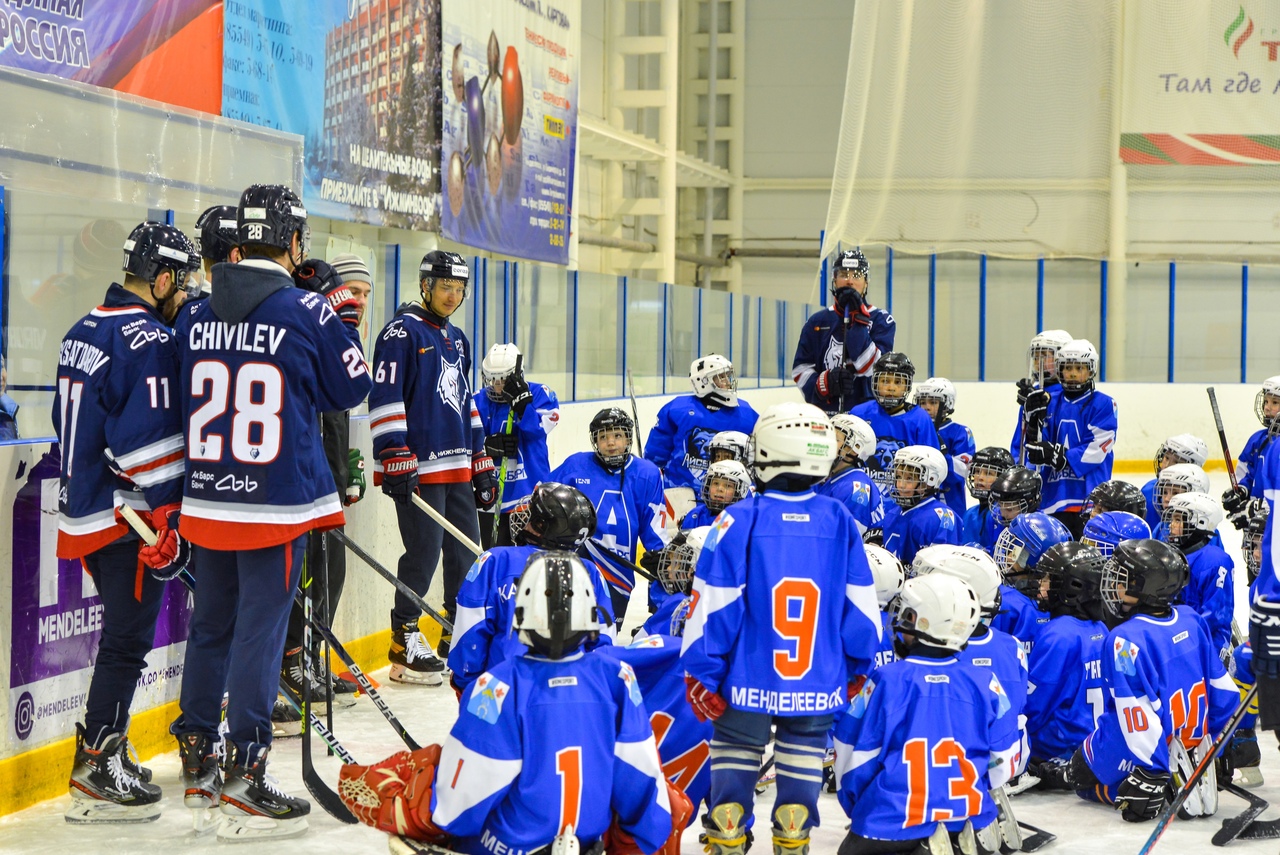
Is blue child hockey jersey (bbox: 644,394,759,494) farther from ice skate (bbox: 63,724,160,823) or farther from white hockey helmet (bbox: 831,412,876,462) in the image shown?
ice skate (bbox: 63,724,160,823)

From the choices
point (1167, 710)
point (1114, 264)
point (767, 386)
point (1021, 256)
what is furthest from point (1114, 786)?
point (1114, 264)

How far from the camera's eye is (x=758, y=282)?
18656mm

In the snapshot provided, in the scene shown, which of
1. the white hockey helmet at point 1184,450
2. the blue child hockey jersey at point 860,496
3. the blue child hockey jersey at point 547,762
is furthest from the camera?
the white hockey helmet at point 1184,450

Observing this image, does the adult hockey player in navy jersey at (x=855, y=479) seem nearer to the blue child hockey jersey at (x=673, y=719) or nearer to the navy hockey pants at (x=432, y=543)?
the navy hockey pants at (x=432, y=543)

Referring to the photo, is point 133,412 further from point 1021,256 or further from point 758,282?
point 758,282

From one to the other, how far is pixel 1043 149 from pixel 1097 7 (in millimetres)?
1448

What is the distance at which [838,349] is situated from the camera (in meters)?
6.67

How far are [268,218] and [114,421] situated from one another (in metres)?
0.63

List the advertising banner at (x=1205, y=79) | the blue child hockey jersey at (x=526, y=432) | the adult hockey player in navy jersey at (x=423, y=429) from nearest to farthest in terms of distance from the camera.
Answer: the adult hockey player in navy jersey at (x=423, y=429) → the blue child hockey jersey at (x=526, y=432) → the advertising banner at (x=1205, y=79)

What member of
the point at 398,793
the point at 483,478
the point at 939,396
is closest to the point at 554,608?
the point at 398,793

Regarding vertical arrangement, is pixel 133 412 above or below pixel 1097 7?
below

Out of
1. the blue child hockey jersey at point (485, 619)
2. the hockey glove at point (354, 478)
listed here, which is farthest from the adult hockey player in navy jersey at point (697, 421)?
the blue child hockey jersey at point (485, 619)

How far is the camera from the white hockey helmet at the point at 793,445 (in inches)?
123

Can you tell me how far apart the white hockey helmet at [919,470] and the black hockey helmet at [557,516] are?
1.85 m
